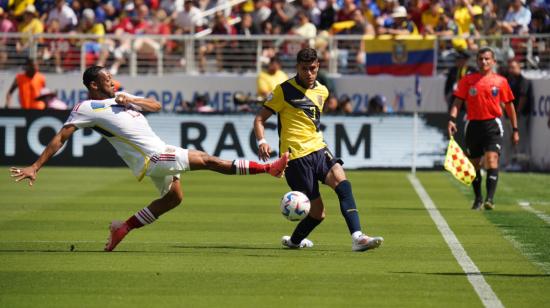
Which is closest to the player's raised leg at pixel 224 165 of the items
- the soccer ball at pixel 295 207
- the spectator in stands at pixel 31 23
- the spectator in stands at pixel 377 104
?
the soccer ball at pixel 295 207

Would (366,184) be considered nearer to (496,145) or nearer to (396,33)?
(496,145)

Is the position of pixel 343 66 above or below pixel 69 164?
above

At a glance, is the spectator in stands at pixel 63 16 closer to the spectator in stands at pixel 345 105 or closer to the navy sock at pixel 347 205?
the spectator in stands at pixel 345 105

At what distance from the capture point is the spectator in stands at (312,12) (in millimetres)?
29062

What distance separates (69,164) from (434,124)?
7.64 m

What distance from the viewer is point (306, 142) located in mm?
11859

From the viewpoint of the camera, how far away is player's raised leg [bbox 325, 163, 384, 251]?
37.7ft

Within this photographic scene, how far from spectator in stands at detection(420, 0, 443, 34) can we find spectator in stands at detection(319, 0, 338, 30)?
2328 mm

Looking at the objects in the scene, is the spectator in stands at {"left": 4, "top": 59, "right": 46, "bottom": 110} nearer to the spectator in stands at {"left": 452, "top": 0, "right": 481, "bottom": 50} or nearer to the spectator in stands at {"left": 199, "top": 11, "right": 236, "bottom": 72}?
the spectator in stands at {"left": 199, "top": 11, "right": 236, "bottom": 72}

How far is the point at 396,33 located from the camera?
27359mm

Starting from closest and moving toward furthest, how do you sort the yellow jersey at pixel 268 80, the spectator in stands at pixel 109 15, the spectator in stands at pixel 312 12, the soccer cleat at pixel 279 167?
the soccer cleat at pixel 279 167 → the yellow jersey at pixel 268 80 → the spectator in stands at pixel 312 12 → the spectator in stands at pixel 109 15

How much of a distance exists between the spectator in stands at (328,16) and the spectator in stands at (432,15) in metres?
2.33

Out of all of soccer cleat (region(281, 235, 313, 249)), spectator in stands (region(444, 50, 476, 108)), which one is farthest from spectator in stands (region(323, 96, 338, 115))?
soccer cleat (region(281, 235, 313, 249))

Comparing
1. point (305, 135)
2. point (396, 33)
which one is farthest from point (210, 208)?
point (396, 33)
